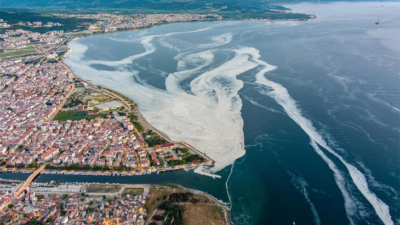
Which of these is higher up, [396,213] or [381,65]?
[381,65]

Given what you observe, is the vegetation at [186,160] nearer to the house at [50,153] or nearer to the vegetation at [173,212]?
the vegetation at [173,212]

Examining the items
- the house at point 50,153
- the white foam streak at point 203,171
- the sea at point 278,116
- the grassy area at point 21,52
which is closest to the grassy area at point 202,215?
the sea at point 278,116

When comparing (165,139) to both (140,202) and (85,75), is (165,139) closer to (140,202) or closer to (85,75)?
(140,202)

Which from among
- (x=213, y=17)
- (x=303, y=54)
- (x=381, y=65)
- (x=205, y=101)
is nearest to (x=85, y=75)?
(x=205, y=101)

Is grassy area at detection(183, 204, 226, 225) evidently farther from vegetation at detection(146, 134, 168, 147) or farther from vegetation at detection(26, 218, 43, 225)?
vegetation at detection(26, 218, 43, 225)

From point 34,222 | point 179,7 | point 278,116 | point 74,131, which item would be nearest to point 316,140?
point 278,116

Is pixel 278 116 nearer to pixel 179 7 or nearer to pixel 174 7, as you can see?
pixel 179 7

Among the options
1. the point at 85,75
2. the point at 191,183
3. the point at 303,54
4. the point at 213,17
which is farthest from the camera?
the point at 213,17

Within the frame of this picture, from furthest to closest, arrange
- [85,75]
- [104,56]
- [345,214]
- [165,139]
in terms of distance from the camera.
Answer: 1. [104,56]
2. [85,75]
3. [165,139]
4. [345,214]
